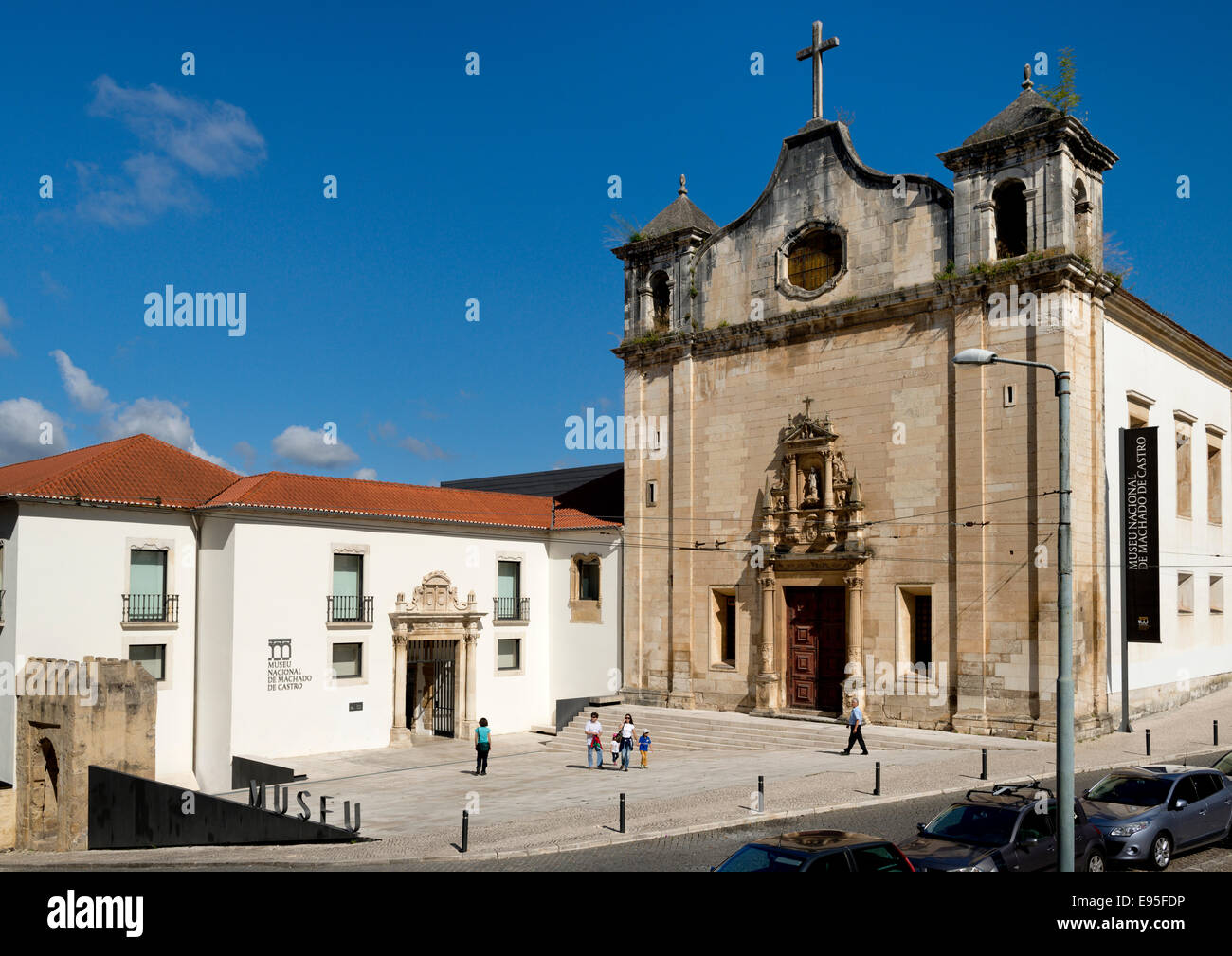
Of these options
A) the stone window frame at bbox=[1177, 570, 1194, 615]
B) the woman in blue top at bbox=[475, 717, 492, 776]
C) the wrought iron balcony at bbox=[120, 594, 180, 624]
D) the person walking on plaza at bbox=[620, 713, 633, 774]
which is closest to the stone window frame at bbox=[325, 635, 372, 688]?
the wrought iron balcony at bbox=[120, 594, 180, 624]

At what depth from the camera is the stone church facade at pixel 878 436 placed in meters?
28.2

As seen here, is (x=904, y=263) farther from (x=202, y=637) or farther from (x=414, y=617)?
(x=202, y=637)

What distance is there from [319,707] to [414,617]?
4.49 meters

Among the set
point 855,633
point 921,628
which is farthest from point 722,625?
point 921,628

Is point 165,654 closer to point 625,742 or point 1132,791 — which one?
point 625,742

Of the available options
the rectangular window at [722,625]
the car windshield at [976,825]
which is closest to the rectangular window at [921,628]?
the rectangular window at [722,625]

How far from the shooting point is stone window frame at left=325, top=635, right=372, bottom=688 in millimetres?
33469

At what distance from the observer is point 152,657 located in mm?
31984

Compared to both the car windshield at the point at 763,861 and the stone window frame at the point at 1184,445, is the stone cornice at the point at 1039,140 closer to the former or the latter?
the stone window frame at the point at 1184,445

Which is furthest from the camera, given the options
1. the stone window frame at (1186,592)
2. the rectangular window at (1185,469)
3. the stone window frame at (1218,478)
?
the stone window frame at (1218,478)

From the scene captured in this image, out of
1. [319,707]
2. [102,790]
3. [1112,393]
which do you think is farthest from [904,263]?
[102,790]

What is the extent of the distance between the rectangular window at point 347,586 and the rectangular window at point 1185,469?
89.6ft

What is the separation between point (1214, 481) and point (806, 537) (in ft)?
55.2

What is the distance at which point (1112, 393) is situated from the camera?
2975 centimetres
